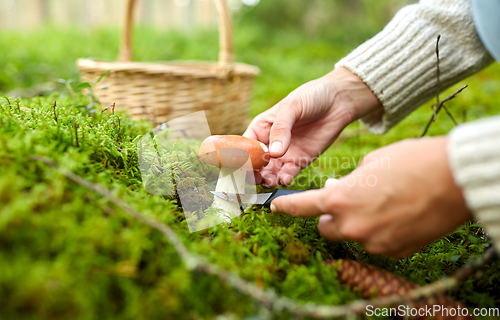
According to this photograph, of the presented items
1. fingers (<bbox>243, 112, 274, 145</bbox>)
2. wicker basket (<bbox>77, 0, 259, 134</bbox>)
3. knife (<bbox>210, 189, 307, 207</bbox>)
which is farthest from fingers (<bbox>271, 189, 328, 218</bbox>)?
wicker basket (<bbox>77, 0, 259, 134</bbox>)

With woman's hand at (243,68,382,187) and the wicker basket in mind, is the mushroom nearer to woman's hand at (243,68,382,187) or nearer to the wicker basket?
Answer: woman's hand at (243,68,382,187)

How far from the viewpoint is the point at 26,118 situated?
1286 millimetres

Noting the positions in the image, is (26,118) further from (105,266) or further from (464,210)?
(464,210)

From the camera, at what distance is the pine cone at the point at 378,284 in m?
0.89

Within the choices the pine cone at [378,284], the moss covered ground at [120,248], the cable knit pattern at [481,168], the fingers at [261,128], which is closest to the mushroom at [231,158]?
the moss covered ground at [120,248]

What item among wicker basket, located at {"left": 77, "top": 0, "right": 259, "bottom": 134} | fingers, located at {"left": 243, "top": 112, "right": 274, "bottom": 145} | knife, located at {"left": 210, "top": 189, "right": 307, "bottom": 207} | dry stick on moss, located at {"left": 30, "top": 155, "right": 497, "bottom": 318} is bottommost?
dry stick on moss, located at {"left": 30, "top": 155, "right": 497, "bottom": 318}

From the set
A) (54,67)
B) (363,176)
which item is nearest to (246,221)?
(363,176)

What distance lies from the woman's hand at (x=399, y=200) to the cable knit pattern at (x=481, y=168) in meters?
0.05

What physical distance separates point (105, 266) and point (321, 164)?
6.36 feet

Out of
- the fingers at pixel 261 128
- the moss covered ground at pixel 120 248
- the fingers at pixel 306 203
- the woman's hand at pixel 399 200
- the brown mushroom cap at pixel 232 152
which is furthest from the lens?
the fingers at pixel 261 128

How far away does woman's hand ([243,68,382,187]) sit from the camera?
178 cm

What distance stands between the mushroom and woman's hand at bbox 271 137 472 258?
18.5 inches

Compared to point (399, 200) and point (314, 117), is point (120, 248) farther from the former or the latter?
point (314, 117)

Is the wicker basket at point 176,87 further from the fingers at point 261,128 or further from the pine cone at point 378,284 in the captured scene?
the pine cone at point 378,284
